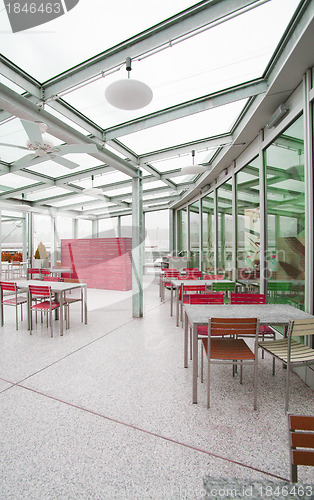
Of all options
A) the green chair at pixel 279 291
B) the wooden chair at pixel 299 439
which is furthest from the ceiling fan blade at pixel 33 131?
the green chair at pixel 279 291

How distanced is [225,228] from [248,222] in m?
1.37

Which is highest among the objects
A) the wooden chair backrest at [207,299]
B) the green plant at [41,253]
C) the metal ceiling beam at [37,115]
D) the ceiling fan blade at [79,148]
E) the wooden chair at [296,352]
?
the metal ceiling beam at [37,115]

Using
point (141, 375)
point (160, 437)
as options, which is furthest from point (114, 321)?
point (160, 437)

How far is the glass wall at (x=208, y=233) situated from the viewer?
7.57 meters

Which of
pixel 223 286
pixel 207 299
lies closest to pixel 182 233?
pixel 223 286

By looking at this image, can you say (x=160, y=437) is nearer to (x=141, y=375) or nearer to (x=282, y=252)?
(x=141, y=375)

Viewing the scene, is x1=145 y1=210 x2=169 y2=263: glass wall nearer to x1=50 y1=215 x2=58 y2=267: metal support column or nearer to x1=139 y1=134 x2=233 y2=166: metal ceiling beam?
x1=50 y1=215 x2=58 y2=267: metal support column

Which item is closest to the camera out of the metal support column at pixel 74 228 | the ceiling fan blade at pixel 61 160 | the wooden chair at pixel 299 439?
the wooden chair at pixel 299 439

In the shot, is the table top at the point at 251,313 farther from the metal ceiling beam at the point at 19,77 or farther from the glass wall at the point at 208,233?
the glass wall at the point at 208,233

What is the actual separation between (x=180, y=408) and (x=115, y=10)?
12.4 ft

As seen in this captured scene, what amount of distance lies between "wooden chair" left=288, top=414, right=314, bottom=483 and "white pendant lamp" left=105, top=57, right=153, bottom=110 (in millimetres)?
2693

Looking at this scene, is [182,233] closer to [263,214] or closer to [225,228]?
[225,228]

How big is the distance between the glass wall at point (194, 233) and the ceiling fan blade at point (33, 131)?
258 inches

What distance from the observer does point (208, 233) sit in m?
8.10
